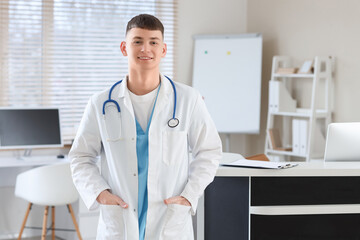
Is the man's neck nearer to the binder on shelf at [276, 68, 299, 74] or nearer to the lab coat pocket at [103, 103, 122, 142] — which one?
the lab coat pocket at [103, 103, 122, 142]

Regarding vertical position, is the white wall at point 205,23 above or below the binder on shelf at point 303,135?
above

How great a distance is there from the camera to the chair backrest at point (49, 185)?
387 centimetres

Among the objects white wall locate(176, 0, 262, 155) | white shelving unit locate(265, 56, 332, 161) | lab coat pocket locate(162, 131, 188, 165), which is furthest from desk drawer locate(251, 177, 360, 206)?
white wall locate(176, 0, 262, 155)

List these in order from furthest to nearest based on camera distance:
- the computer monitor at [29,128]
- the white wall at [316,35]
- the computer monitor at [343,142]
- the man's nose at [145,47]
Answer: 1. the computer monitor at [29,128]
2. the white wall at [316,35]
3. the computer monitor at [343,142]
4. the man's nose at [145,47]

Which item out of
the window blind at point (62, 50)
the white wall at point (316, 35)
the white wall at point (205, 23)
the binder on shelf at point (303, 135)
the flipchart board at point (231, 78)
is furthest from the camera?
the white wall at point (205, 23)

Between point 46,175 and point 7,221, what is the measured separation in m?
1.16

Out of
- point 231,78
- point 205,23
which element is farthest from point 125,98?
point 205,23

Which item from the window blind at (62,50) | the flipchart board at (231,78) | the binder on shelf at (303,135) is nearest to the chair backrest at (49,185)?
the window blind at (62,50)

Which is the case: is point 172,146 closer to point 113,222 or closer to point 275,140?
point 113,222

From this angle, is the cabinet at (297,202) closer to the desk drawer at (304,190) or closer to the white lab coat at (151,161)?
the desk drawer at (304,190)

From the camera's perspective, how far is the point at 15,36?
475 cm

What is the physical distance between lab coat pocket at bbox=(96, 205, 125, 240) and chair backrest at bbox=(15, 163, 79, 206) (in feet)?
6.80

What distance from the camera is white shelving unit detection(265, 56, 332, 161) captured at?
4.24 metres

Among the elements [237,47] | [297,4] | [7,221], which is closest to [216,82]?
[237,47]
